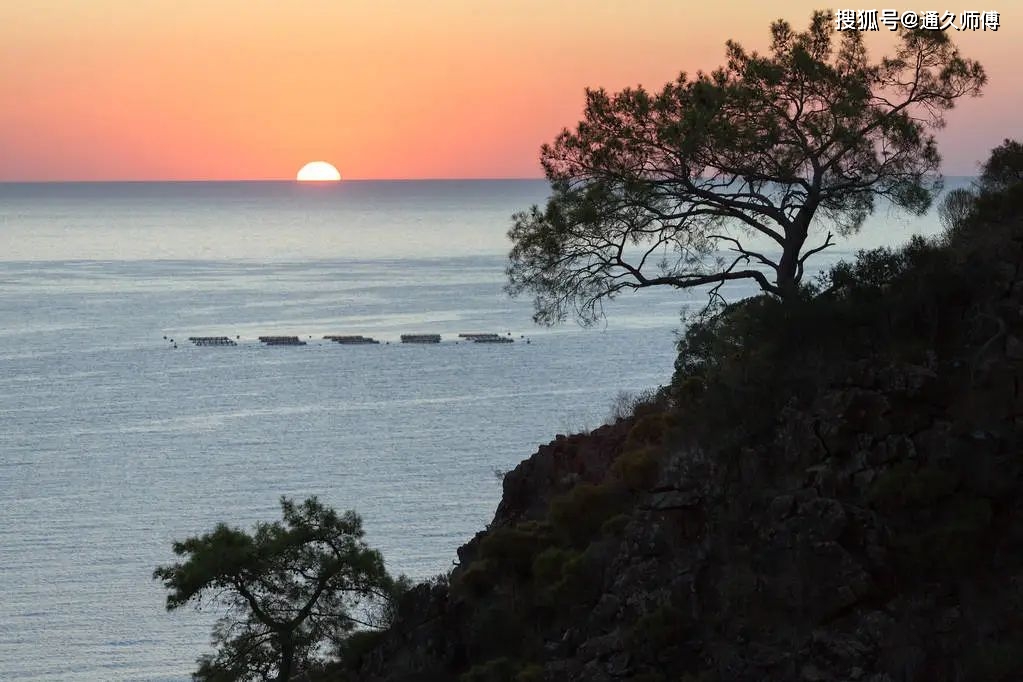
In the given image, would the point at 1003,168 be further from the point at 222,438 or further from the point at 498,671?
the point at 222,438

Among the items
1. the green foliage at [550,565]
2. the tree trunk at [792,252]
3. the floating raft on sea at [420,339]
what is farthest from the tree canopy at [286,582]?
the floating raft on sea at [420,339]

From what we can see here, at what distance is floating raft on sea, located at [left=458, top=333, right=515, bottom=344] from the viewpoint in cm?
17138

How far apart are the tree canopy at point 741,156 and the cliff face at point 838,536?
6405 mm

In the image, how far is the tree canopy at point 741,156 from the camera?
31906 mm

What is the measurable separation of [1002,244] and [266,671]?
890 inches

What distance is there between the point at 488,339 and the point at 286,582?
440ft

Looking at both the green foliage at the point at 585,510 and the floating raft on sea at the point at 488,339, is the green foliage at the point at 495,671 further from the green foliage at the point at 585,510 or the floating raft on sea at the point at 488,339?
the floating raft on sea at the point at 488,339

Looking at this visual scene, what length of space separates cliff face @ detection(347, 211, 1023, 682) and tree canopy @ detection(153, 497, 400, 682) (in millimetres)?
9848

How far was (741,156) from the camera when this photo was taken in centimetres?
3209

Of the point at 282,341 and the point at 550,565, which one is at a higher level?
the point at 282,341

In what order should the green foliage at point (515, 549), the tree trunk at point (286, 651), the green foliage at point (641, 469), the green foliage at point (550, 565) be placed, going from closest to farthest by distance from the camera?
the green foliage at point (550, 565), the green foliage at point (641, 469), the green foliage at point (515, 549), the tree trunk at point (286, 651)

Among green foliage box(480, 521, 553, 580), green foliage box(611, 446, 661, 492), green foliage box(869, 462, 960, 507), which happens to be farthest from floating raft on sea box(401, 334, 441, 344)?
green foliage box(869, 462, 960, 507)

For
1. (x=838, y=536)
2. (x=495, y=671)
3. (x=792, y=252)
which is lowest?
(x=495, y=671)

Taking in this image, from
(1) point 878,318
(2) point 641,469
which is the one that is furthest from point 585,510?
(1) point 878,318
